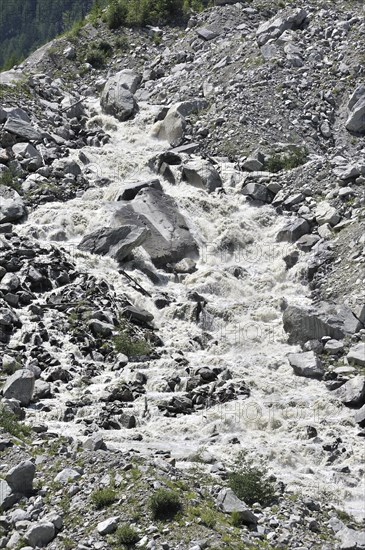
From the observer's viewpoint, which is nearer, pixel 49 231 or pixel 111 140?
pixel 49 231

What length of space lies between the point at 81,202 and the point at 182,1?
24.9 m

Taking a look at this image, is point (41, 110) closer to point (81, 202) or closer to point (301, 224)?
point (81, 202)

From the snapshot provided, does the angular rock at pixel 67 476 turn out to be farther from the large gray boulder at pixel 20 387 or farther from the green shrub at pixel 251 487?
the large gray boulder at pixel 20 387

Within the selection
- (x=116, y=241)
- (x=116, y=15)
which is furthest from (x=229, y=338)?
(x=116, y=15)

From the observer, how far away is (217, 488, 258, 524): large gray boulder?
20.2m

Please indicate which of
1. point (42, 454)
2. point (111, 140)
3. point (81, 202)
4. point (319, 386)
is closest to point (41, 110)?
point (111, 140)

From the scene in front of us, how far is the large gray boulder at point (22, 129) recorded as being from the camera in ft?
146

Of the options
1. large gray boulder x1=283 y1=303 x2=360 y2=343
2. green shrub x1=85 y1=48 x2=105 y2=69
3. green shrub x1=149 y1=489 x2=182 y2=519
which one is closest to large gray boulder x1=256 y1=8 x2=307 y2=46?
green shrub x1=85 y1=48 x2=105 y2=69

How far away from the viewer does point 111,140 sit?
47938mm

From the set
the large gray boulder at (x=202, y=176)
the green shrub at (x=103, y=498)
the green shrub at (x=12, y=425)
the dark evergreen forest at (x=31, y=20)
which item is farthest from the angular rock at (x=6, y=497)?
the dark evergreen forest at (x=31, y=20)

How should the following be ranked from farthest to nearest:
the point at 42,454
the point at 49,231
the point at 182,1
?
the point at 182,1 → the point at 49,231 → the point at 42,454

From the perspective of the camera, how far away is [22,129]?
4503 centimetres

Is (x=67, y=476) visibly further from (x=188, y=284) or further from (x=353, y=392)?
(x=188, y=284)

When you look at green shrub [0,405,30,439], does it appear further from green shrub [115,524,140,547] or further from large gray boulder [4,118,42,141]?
large gray boulder [4,118,42,141]
